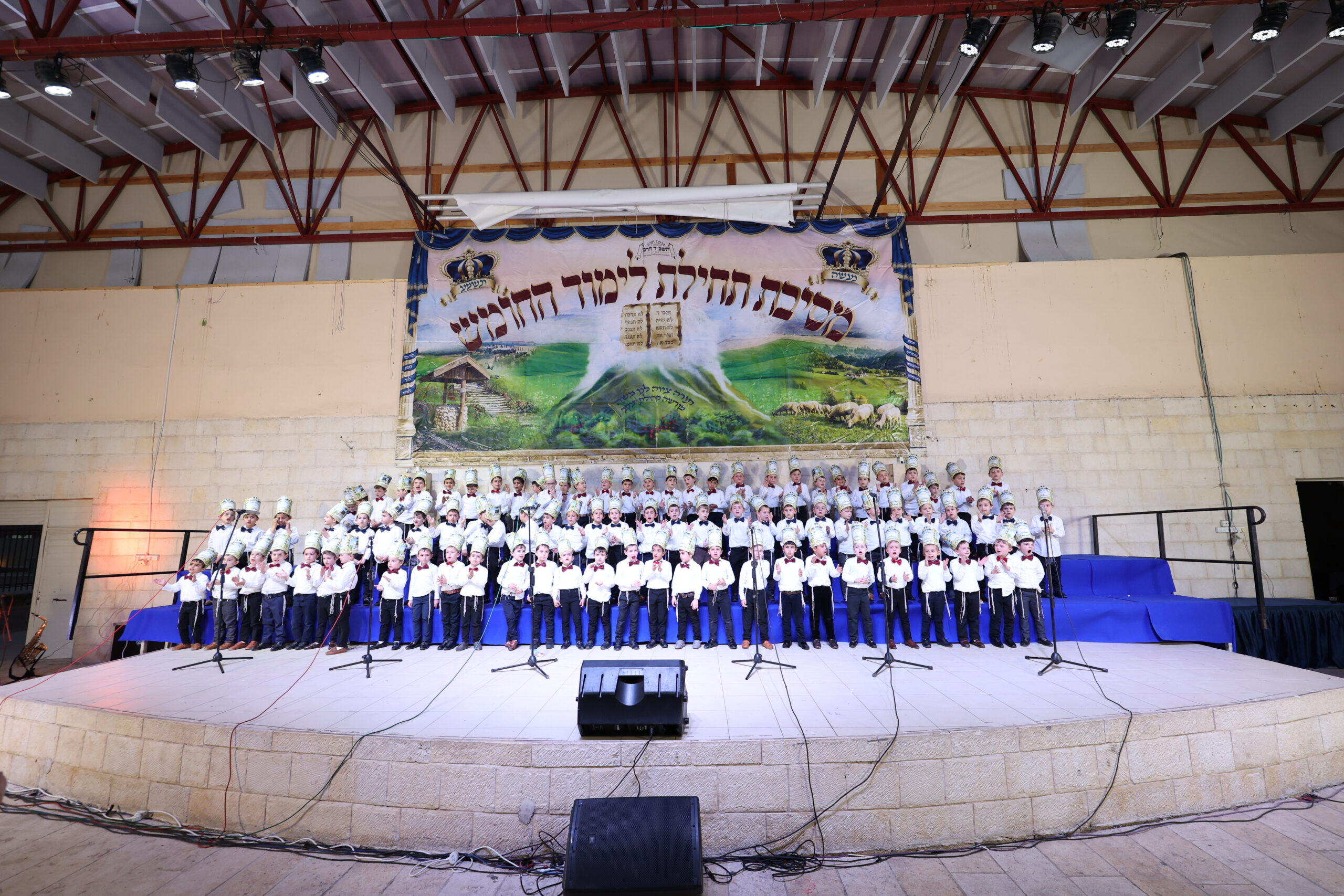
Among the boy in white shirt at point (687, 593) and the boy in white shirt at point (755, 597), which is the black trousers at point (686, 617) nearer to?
the boy in white shirt at point (687, 593)

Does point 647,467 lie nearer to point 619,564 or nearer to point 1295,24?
point 619,564

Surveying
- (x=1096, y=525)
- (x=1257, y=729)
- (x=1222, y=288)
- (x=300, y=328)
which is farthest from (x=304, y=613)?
(x=1222, y=288)

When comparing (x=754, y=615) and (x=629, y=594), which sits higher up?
(x=629, y=594)

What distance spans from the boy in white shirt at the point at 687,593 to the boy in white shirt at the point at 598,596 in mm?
722

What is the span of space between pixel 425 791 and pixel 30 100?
12668 millimetres

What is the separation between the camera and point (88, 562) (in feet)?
27.7

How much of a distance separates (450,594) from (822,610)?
Result: 409cm

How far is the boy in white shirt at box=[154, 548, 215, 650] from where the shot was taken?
→ 25.4 feet

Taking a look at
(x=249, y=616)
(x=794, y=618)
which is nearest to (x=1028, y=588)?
(x=794, y=618)

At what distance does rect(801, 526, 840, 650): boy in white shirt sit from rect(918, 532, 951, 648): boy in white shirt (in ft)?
3.04

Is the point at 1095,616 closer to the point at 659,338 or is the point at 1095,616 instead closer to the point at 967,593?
the point at 967,593

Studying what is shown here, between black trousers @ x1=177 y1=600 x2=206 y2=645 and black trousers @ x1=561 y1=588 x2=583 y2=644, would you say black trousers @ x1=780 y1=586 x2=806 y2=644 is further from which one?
black trousers @ x1=177 y1=600 x2=206 y2=645

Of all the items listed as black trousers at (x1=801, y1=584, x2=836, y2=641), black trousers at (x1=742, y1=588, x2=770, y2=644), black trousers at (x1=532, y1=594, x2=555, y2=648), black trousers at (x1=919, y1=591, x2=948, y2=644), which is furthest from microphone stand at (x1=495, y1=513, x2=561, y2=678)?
black trousers at (x1=919, y1=591, x2=948, y2=644)

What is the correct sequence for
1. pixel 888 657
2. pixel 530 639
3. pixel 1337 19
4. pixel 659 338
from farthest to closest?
pixel 659 338 → pixel 530 639 → pixel 1337 19 → pixel 888 657
